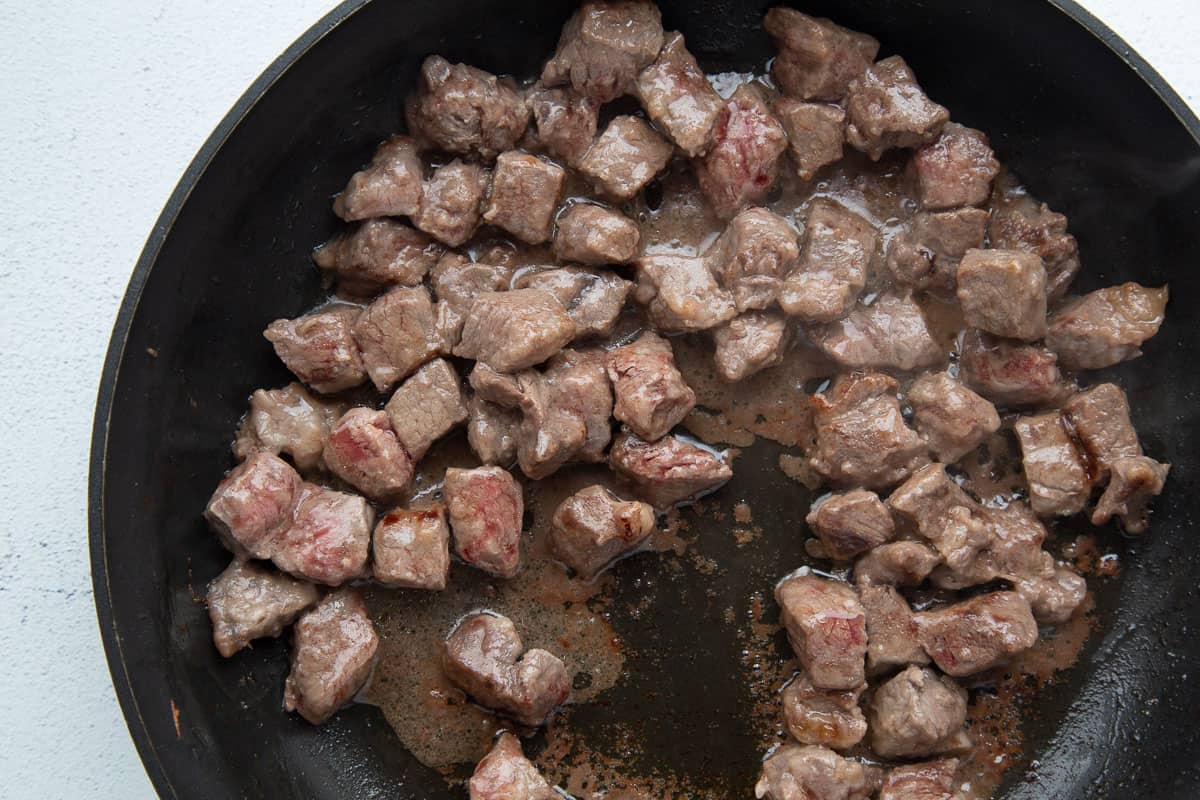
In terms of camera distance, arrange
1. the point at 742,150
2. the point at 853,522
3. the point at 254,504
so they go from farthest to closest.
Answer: the point at 742,150 → the point at 853,522 → the point at 254,504

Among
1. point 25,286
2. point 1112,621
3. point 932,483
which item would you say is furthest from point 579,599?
point 25,286

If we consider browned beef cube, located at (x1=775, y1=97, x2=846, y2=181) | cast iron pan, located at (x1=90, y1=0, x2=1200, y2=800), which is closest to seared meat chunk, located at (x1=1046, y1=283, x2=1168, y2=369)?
cast iron pan, located at (x1=90, y1=0, x2=1200, y2=800)

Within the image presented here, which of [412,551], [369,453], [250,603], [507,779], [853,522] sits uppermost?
[853,522]

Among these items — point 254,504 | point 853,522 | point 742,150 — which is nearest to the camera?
point 254,504

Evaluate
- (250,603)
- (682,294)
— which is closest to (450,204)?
(682,294)

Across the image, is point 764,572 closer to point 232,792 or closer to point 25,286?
point 232,792

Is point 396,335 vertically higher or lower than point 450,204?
lower

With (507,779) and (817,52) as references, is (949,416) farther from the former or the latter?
(507,779)

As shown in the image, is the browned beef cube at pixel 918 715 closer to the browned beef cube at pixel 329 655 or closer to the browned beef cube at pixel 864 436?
the browned beef cube at pixel 864 436

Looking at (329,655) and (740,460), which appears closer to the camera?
(329,655)
